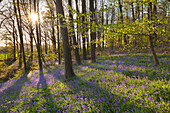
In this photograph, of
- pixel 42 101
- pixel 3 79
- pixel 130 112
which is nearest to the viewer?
pixel 130 112

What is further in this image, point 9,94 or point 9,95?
point 9,94

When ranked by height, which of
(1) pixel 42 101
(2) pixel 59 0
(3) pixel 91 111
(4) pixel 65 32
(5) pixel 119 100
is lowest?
(1) pixel 42 101

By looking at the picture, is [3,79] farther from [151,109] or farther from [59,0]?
[151,109]

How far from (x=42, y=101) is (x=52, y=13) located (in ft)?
85.6

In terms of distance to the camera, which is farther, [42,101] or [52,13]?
[52,13]

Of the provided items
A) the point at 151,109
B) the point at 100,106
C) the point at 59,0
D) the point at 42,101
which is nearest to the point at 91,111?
the point at 100,106

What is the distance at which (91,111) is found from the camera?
145 inches

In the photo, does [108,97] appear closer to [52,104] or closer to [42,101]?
[52,104]

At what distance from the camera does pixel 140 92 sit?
162 inches

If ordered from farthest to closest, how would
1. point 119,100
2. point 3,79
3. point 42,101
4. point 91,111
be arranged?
1. point 3,79
2. point 42,101
3. point 119,100
4. point 91,111

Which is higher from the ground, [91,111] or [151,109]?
[151,109]

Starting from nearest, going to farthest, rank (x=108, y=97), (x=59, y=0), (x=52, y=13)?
1. (x=108, y=97)
2. (x=59, y=0)
3. (x=52, y=13)

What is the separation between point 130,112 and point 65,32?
282 inches

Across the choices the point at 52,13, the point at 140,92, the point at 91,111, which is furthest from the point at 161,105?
the point at 52,13
